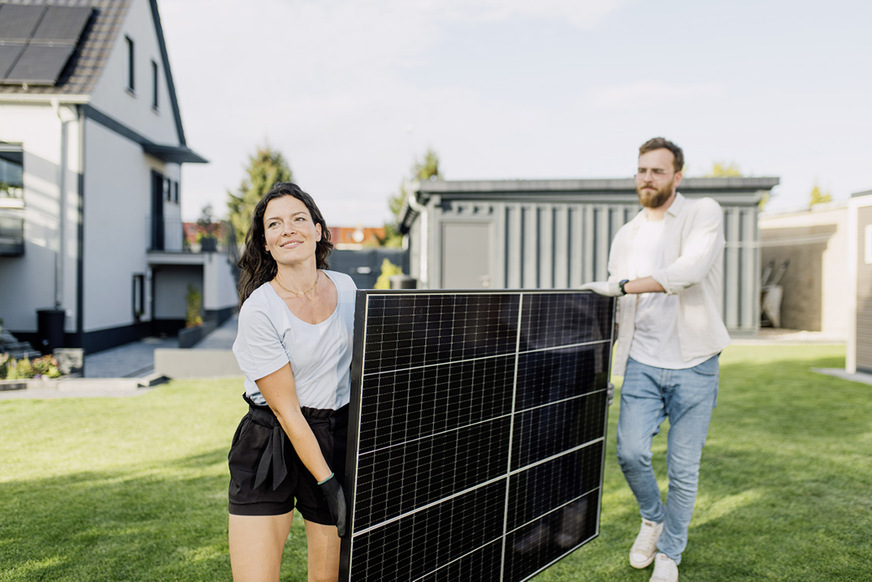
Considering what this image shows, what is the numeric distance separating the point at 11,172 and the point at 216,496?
35.4 ft

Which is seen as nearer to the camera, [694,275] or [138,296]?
[694,275]

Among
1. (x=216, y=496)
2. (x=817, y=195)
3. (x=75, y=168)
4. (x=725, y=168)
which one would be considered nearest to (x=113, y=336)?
(x=75, y=168)

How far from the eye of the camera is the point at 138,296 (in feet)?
50.0

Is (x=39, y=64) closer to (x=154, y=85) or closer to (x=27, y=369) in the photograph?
(x=154, y=85)

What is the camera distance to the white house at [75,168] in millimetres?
11477

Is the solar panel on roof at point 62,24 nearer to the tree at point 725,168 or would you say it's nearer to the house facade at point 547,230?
the house facade at point 547,230

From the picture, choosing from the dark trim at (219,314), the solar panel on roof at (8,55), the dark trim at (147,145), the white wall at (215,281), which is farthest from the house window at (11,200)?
the dark trim at (219,314)

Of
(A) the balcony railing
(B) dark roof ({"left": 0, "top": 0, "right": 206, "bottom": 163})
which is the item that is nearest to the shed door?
(B) dark roof ({"left": 0, "top": 0, "right": 206, "bottom": 163})

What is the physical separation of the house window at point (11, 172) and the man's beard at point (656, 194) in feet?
40.5

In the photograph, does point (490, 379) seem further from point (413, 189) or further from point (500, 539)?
point (413, 189)

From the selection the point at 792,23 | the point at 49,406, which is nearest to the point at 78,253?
the point at 49,406

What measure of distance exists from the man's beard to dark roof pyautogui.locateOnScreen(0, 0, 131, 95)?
12.0 metres

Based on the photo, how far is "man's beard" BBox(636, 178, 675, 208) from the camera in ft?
10.5

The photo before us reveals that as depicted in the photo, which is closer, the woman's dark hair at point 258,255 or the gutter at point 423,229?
the woman's dark hair at point 258,255
